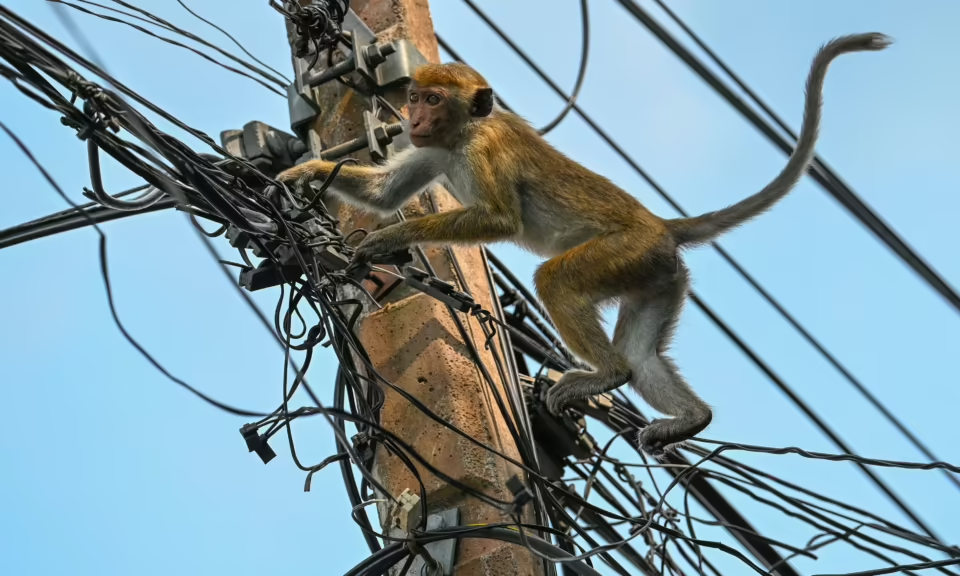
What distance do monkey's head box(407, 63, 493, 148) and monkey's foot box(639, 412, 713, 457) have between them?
1.64 m

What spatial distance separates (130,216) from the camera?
12.0ft

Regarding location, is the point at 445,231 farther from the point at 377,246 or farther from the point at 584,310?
the point at 584,310

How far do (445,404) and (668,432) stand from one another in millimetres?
1079

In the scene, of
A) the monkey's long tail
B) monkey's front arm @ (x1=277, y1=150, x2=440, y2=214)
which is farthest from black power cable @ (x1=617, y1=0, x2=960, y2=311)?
monkey's front arm @ (x1=277, y1=150, x2=440, y2=214)

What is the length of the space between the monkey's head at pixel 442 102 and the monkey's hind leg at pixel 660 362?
1.16 m

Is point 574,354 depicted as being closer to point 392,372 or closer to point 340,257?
point 392,372

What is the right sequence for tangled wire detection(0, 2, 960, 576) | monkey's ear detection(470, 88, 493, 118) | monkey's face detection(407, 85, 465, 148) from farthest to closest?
1. monkey's ear detection(470, 88, 493, 118)
2. monkey's face detection(407, 85, 465, 148)
3. tangled wire detection(0, 2, 960, 576)

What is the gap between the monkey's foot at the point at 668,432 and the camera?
464 centimetres

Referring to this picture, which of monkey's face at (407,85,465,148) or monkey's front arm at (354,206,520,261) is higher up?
monkey's face at (407,85,465,148)

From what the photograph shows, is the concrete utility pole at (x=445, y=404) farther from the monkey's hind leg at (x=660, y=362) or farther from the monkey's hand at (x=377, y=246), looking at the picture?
the monkey's hind leg at (x=660, y=362)

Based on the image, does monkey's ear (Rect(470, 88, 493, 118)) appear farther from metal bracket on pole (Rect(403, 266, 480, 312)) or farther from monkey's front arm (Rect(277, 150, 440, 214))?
metal bracket on pole (Rect(403, 266, 480, 312))

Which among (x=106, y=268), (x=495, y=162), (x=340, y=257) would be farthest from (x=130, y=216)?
(x=495, y=162)

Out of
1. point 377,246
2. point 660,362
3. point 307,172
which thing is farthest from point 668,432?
point 307,172

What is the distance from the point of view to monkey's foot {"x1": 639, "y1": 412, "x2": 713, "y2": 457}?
4.64m
